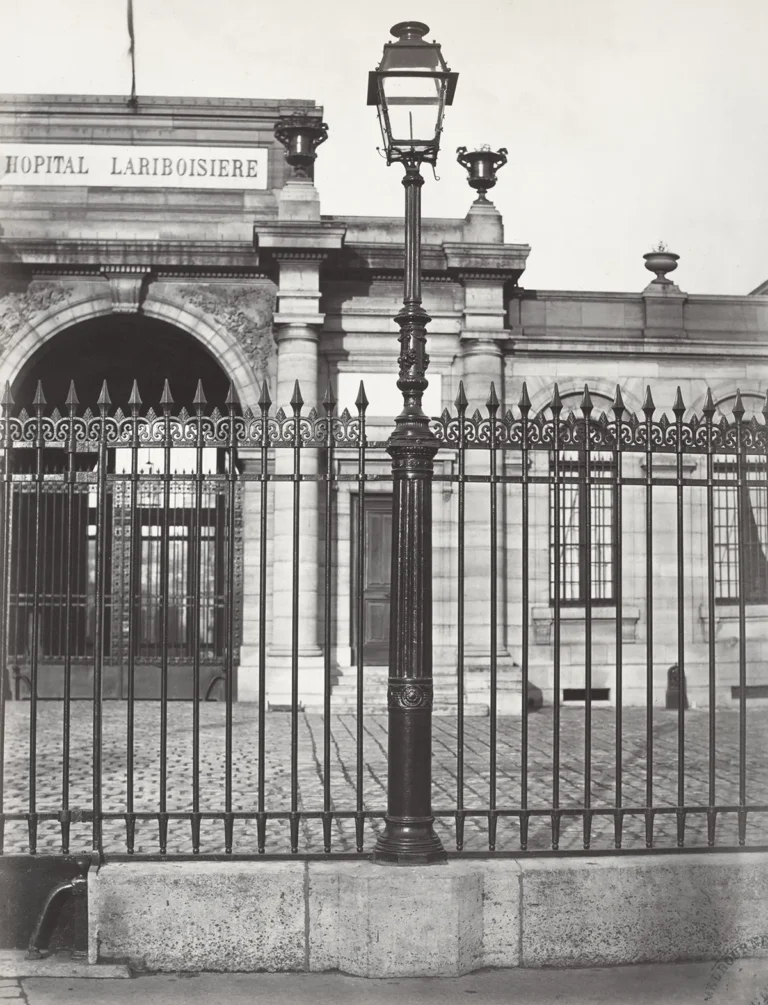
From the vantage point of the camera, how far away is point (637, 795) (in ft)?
29.7

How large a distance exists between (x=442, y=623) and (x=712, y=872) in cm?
1015

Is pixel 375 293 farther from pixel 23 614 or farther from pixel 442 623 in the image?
pixel 23 614

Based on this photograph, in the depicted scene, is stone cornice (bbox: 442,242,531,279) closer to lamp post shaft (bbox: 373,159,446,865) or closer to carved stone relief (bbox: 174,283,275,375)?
carved stone relief (bbox: 174,283,275,375)

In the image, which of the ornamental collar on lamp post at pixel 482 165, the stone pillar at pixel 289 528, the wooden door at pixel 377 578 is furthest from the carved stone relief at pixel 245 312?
the ornamental collar on lamp post at pixel 482 165

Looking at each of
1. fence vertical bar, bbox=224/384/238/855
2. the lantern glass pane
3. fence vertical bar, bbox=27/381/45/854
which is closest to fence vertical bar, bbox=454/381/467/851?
fence vertical bar, bbox=224/384/238/855

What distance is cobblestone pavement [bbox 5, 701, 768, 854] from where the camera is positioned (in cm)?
752

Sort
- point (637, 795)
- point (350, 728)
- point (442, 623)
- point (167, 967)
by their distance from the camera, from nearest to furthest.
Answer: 1. point (167, 967)
2. point (637, 795)
3. point (350, 728)
4. point (442, 623)

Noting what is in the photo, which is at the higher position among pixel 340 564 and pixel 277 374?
pixel 277 374

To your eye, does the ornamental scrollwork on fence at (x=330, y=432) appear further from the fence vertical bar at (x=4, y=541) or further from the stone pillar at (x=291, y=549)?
the stone pillar at (x=291, y=549)

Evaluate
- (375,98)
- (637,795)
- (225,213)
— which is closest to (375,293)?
(225,213)

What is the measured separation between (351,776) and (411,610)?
14.9ft

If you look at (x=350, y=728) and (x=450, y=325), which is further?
(x=450, y=325)

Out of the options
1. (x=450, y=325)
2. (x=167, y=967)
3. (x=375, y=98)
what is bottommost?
(x=167, y=967)

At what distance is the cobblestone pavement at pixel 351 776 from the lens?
752 cm
